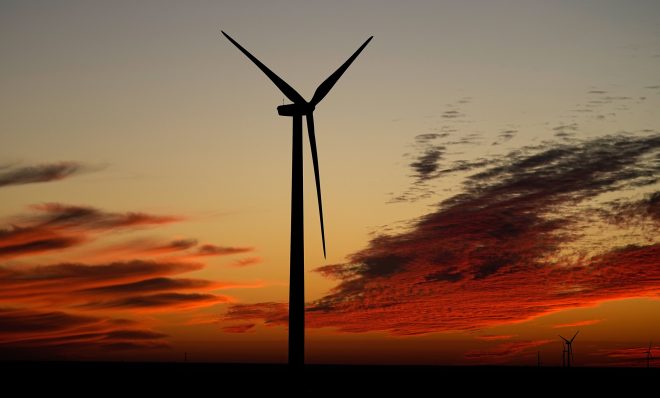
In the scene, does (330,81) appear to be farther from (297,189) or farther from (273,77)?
(297,189)

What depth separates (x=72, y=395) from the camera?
110 m

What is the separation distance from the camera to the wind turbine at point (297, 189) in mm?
51812

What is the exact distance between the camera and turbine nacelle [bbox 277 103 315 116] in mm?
58469

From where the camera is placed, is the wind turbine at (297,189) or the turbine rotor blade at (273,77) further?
the turbine rotor blade at (273,77)

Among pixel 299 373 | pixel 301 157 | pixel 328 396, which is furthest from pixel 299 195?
pixel 328 396

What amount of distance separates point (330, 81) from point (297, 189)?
37.6 ft

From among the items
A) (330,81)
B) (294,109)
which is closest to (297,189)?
(294,109)

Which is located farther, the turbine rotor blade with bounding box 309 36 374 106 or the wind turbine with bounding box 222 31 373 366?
the turbine rotor blade with bounding box 309 36 374 106

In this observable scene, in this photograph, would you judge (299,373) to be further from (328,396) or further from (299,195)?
(328,396)

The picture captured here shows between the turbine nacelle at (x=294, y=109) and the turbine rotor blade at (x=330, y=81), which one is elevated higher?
the turbine rotor blade at (x=330, y=81)

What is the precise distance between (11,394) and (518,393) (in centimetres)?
7373

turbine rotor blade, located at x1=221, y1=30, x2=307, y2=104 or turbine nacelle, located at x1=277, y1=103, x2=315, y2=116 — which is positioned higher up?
turbine rotor blade, located at x1=221, y1=30, x2=307, y2=104

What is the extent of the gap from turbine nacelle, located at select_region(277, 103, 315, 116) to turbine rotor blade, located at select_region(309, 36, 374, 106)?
38.4 inches

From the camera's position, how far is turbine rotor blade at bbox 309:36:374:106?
199ft
